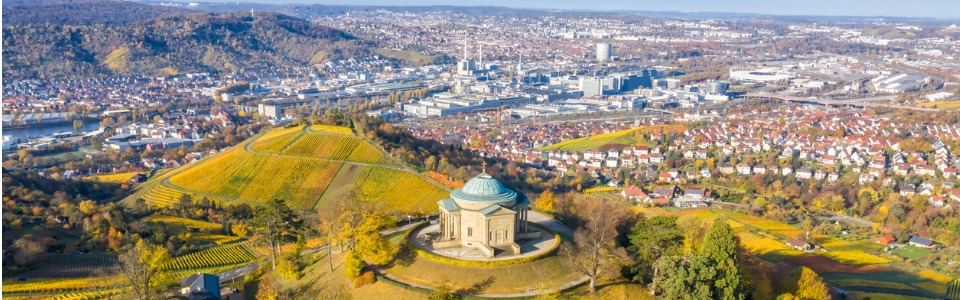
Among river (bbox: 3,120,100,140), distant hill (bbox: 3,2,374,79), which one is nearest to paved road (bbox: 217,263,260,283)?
river (bbox: 3,120,100,140)

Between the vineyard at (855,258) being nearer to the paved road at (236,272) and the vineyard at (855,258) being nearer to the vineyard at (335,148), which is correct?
the vineyard at (335,148)

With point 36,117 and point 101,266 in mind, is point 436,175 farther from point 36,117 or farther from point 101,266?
point 36,117

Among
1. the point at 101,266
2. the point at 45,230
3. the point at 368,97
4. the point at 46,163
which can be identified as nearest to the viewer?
the point at 101,266

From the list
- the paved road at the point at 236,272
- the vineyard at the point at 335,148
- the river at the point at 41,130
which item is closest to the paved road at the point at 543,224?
the paved road at the point at 236,272

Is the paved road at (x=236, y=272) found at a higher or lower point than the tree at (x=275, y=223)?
lower

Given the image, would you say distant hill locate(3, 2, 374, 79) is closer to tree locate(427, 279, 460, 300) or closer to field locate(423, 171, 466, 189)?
field locate(423, 171, 466, 189)

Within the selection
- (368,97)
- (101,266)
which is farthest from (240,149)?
(368,97)

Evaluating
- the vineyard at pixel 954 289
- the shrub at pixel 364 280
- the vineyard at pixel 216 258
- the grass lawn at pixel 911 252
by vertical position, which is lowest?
the grass lawn at pixel 911 252
